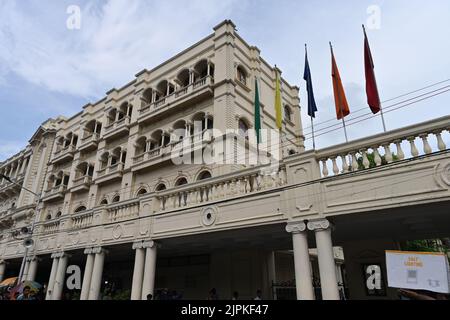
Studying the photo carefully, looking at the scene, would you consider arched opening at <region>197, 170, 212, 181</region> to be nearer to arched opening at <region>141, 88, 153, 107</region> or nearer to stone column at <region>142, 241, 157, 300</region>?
stone column at <region>142, 241, 157, 300</region>

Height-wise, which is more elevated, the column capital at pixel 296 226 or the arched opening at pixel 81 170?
the arched opening at pixel 81 170

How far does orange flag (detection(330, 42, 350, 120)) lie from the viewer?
10781mm

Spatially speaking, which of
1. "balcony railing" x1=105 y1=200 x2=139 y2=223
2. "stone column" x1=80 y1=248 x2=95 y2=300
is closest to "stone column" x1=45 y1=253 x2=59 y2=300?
"stone column" x1=80 y1=248 x2=95 y2=300

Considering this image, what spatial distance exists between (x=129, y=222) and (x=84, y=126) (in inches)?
649

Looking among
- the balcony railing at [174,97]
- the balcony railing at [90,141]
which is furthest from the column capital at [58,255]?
the balcony railing at [90,141]

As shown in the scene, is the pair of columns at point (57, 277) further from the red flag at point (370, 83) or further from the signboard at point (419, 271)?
the red flag at point (370, 83)

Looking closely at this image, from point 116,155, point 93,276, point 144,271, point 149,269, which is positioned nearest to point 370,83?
point 149,269

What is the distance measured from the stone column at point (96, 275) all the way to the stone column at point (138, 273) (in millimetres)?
2570

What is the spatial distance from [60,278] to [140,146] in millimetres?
9266

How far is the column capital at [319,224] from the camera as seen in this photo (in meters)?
8.00

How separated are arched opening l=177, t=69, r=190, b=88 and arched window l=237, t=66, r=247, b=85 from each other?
11.6ft

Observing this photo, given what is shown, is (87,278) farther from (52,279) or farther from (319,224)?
(319,224)

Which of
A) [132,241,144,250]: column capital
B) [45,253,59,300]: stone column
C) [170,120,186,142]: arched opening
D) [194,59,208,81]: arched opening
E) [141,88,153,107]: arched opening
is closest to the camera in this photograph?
[132,241,144,250]: column capital

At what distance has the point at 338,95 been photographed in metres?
11.1
